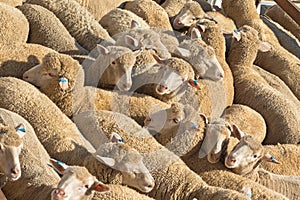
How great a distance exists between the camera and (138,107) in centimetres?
558

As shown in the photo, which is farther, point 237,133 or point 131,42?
point 131,42

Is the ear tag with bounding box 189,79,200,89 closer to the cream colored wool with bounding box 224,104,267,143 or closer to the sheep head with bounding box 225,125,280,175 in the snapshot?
the cream colored wool with bounding box 224,104,267,143

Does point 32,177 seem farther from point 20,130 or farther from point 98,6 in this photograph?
point 98,6

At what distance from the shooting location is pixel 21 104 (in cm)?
484

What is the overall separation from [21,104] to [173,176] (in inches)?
47.6

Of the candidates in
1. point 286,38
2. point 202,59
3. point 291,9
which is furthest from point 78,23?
point 286,38

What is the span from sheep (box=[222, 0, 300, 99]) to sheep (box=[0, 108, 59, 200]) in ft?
13.9

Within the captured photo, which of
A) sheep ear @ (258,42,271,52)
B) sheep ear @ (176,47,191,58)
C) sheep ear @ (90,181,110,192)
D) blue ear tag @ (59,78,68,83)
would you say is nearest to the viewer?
sheep ear @ (90,181,110,192)

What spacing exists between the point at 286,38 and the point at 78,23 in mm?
3710

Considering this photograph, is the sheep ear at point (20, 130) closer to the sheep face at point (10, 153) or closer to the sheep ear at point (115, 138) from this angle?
the sheep face at point (10, 153)

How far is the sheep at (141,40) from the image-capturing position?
6.17 m

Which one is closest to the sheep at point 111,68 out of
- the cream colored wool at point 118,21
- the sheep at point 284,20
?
the cream colored wool at point 118,21

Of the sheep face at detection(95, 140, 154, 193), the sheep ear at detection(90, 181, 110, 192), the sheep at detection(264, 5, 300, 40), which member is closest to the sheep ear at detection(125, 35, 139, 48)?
the sheep face at detection(95, 140, 154, 193)

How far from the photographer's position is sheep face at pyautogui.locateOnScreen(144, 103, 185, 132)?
5.31 metres
